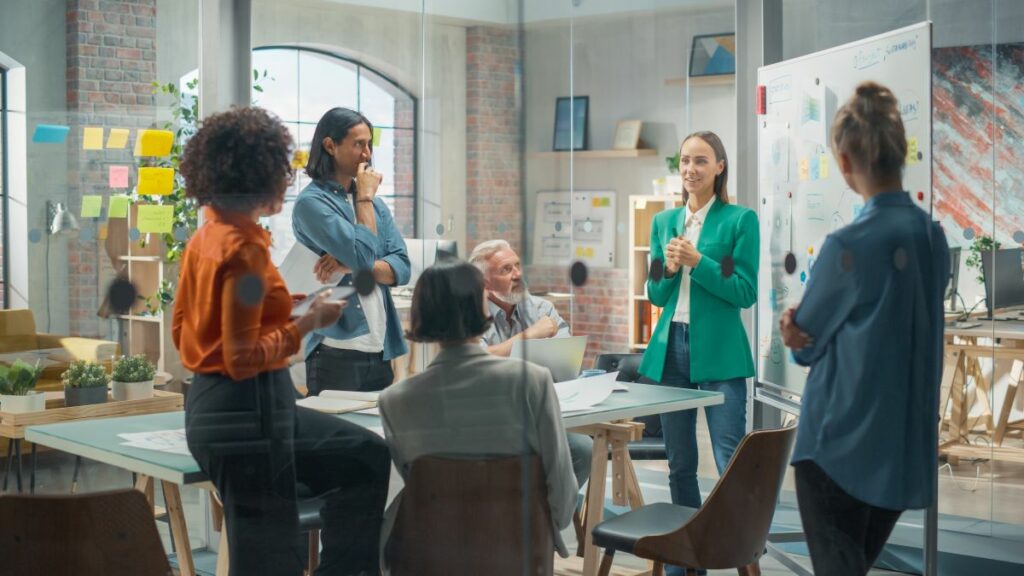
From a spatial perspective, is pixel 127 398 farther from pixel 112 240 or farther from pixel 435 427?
pixel 435 427

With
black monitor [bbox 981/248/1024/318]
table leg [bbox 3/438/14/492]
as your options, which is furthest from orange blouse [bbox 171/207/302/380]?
black monitor [bbox 981/248/1024/318]

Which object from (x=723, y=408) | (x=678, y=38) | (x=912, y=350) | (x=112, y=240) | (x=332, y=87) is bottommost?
(x=723, y=408)

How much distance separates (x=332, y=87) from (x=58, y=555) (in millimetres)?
1175

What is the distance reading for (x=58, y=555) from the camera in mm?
2396

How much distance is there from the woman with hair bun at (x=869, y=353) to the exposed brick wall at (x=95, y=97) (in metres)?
1.61

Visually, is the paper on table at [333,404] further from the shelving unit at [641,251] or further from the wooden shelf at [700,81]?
the wooden shelf at [700,81]

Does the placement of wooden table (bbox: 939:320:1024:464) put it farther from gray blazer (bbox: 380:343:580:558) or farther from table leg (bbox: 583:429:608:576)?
gray blazer (bbox: 380:343:580:558)

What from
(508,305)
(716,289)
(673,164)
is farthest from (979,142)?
(508,305)

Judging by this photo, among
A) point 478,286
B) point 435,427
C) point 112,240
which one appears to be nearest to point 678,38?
point 478,286

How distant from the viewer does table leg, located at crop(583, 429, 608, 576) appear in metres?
3.39

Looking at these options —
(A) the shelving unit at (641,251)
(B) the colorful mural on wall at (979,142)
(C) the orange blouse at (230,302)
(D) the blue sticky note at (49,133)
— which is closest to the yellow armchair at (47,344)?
(C) the orange blouse at (230,302)

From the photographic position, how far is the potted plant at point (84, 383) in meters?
2.52

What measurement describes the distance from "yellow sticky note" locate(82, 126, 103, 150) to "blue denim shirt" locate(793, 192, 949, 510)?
1.66m

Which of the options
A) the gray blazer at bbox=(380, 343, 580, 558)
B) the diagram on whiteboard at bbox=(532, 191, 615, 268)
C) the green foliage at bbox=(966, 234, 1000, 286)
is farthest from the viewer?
the green foliage at bbox=(966, 234, 1000, 286)
